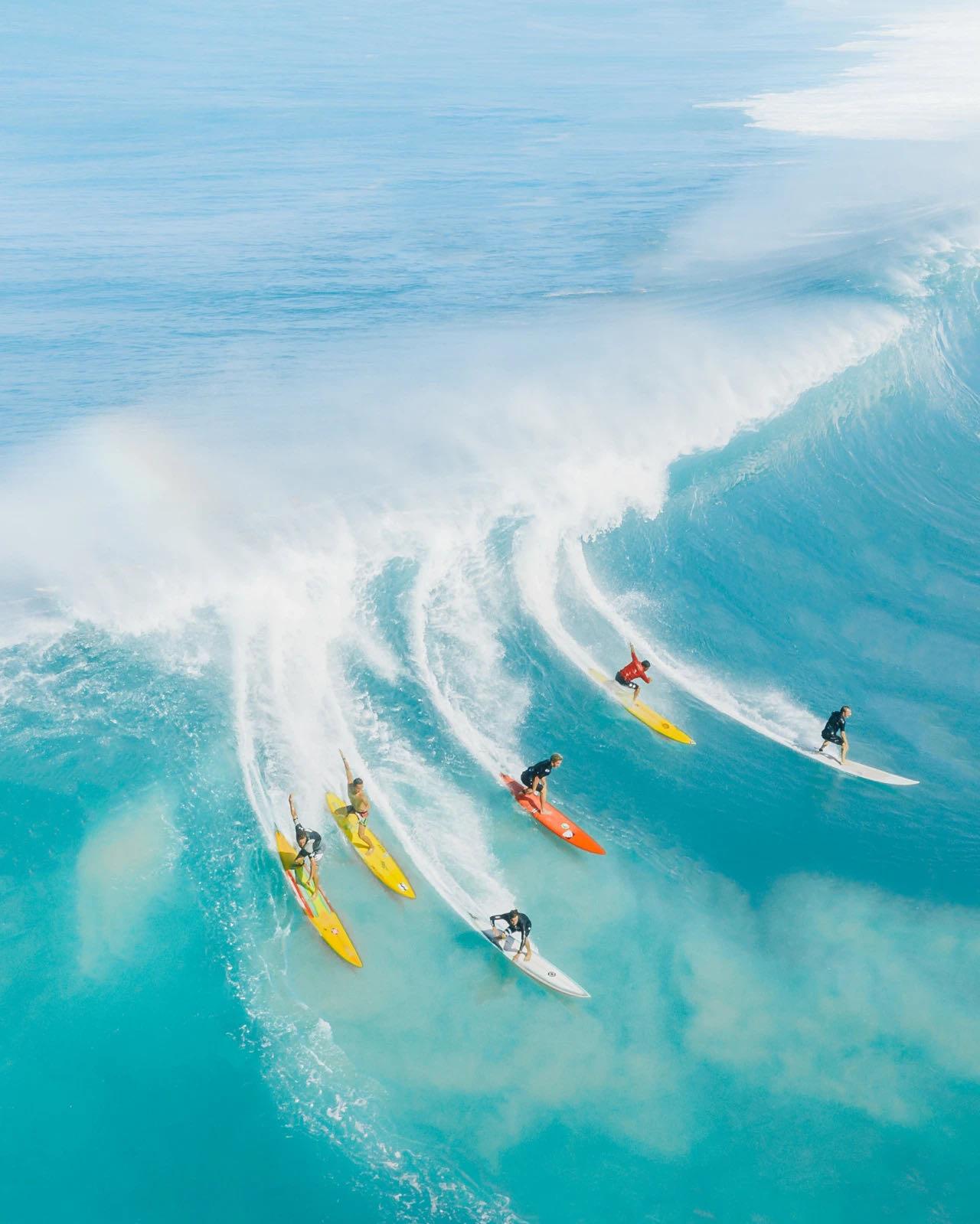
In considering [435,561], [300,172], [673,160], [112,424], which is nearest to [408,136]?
[300,172]

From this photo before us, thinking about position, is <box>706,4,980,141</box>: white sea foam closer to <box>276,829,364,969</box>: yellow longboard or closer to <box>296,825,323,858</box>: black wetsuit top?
<box>296,825,323,858</box>: black wetsuit top

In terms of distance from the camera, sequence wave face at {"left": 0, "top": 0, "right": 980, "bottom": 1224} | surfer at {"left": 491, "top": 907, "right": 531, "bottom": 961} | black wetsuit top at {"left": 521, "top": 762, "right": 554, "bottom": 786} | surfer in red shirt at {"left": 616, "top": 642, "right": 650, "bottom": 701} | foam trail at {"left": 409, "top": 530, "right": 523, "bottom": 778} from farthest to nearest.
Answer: surfer in red shirt at {"left": 616, "top": 642, "right": 650, "bottom": 701}, foam trail at {"left": 409, "top": 530, "right": 523, "bottom": 778}, black wetsuit top at {"left": 521, "top": 762, "right": 554, "bottom": 786}, surfer at {"left": 491, "top": 907, "right": 531, "bottom": 961}, wave face at {"left": 0, "top": 0, "right": 980, "bottom": 1224}

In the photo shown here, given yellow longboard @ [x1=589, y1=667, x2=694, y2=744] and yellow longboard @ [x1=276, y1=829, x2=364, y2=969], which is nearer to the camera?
yellow longboard @ [x1=276, y1=829, x2=364, y2=969]

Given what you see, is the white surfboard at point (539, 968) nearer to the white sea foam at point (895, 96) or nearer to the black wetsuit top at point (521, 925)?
the black wetsuit top at point (521, 925)

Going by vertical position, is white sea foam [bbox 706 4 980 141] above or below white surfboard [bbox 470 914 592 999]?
above

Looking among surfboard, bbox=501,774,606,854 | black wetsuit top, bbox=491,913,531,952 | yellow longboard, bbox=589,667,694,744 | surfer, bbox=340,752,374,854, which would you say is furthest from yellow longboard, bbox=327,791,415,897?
yellow longboard, bbox=589,667,694,744

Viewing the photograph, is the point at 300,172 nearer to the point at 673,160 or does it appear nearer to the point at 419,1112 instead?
the point at 673,160
